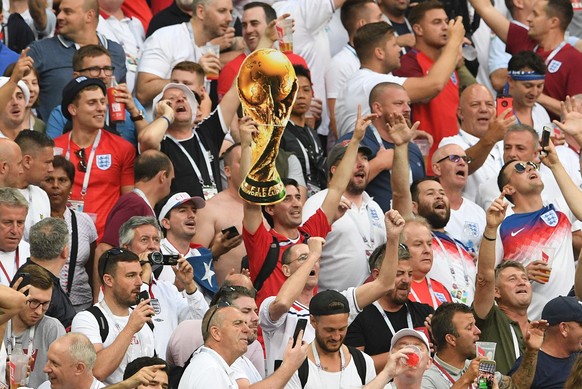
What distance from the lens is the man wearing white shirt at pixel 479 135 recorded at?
13180 millimetres

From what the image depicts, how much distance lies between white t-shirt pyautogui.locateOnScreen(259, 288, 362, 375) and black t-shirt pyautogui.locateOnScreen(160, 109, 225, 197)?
2.06 meters

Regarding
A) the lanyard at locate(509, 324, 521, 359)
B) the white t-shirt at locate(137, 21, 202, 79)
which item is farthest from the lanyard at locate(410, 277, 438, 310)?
the white t-shirt at locate(137, 21, 202, 79)

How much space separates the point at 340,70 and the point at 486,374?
5.53 meters

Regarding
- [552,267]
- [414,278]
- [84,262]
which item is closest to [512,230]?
[552,267]

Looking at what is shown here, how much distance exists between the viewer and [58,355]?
29.3 feet

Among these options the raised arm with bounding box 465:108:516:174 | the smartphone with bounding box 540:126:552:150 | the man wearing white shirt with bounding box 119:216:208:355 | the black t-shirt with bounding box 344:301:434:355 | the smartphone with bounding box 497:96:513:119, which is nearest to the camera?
the man wearing white shirt with bounding box 119:216:208:355

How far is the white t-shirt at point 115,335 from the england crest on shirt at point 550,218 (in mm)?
3805

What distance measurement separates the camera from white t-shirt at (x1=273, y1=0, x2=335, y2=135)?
14.3m

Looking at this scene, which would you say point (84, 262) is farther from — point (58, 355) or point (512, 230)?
point (512, 230)

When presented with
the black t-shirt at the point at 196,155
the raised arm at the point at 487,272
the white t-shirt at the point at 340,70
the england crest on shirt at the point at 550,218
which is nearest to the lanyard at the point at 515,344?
the raised arm at the point at 487,272

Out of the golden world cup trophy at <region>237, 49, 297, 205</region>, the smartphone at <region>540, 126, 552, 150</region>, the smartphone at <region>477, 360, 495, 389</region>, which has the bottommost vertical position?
the smartphone at <region>540, 126, 552, 150</region>

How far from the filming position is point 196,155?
12273mm

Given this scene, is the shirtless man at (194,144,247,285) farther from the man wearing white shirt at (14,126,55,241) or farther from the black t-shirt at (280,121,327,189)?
the man wearing white shirt at (14,126,55,241)

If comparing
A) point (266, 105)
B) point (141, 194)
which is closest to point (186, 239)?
point (141, 194)
